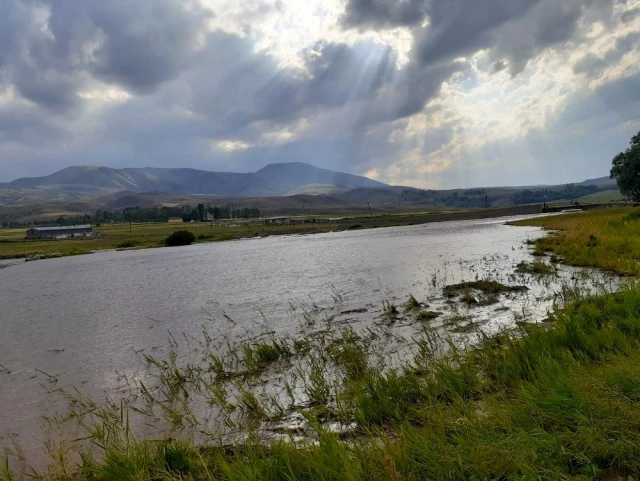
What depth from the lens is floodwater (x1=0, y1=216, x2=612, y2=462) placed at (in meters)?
14.8

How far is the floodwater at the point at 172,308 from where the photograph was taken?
14.8 meters

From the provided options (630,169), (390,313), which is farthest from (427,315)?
(630,169)

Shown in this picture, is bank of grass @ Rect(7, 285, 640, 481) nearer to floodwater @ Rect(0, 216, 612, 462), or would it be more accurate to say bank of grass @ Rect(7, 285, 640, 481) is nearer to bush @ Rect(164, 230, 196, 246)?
floodwater @ Rect(0, 216, 612, 462)

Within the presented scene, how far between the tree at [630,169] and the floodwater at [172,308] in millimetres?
43337

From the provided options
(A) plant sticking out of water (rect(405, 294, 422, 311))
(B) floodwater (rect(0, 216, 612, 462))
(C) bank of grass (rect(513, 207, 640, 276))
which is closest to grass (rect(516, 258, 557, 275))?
(B) floodwater (rect(0, 216, 612, 462))

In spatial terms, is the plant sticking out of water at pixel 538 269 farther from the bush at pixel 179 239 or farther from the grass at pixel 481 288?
the bush at pixel 179 239

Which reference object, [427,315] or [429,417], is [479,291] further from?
[429,417]

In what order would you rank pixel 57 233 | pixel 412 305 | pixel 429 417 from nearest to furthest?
1. pixel 429 417
2. pixel 412 305
3. pixel 57 233

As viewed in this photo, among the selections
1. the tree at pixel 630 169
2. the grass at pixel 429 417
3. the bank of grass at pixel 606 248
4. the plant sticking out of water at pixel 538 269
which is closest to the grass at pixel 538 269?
the plant sticking out of water at pixel 538 269

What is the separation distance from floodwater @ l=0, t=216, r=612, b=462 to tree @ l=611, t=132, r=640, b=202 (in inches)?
1706

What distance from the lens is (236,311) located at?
933 inches

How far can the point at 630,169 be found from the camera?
6888 centimetres

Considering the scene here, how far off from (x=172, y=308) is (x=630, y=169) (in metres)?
75.8

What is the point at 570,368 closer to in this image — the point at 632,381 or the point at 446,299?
the point at 632,381
